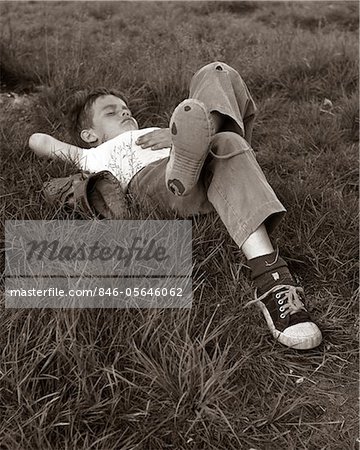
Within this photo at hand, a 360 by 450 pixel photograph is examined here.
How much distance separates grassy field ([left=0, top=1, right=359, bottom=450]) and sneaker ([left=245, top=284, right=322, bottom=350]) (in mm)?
39

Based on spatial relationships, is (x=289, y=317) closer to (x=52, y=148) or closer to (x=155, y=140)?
(x=155, y=140)

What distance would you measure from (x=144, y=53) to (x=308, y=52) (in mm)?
1144

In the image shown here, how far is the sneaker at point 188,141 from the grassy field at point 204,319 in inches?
9.4

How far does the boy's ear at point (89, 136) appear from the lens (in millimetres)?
2955

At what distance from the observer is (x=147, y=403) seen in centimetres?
163

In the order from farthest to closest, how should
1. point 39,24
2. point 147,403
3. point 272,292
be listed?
point 39,24
point 272,292
point 147,403

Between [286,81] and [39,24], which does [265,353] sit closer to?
[286,81]

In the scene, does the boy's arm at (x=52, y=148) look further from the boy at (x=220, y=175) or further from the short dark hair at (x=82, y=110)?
the short dark hair at (x=82, y=110)

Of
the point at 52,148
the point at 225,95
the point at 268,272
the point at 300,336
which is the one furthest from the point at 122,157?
the point at 300,336

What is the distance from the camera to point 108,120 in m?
2.96

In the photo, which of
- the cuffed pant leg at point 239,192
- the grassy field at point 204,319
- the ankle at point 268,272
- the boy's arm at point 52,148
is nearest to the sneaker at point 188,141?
the cuffed pant leg at point 239,192

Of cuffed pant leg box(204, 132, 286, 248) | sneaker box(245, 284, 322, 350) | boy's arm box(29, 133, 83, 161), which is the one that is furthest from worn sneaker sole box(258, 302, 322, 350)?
boy's arm box(29, 133, 83, 161)

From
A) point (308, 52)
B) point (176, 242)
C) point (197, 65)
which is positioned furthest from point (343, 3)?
point (176, 242)

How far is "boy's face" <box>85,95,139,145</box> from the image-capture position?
2.93 m
